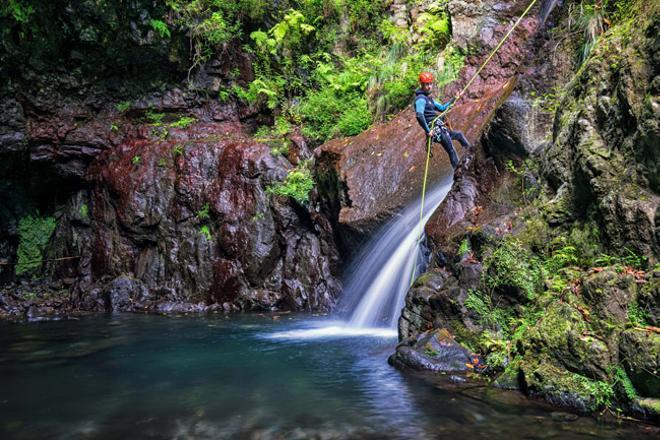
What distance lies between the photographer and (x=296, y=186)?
11.1m

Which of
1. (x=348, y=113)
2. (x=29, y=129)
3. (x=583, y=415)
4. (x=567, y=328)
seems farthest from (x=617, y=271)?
(x=29, y=129)

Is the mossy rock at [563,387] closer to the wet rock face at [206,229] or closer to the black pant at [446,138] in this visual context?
the black pant at [446,138]

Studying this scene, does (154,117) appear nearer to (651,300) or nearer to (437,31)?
(437,31)

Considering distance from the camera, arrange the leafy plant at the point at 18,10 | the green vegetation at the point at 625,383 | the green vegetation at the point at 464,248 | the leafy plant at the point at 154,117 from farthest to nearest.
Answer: the leafy plant at the point at 154,117 → the leafy plant at the point at 18,10 → the green vegetation at the point at 464,248 → the green vegetation at the point at 625,383

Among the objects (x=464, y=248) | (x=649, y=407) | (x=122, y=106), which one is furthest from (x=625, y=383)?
(x=122, y=106)

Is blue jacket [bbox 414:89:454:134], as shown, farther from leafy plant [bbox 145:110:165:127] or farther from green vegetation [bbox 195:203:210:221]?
leafy plant [bbox 145:110:165:127]

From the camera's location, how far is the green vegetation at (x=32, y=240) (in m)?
12.8

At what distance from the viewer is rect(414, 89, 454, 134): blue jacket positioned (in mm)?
7691

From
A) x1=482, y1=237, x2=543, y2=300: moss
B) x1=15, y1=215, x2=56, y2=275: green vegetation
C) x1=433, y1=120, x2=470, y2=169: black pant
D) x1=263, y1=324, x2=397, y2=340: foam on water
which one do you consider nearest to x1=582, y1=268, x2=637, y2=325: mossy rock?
x1=482, y1=237, x2=543, y2=300: moss

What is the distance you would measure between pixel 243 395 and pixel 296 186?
265 inches

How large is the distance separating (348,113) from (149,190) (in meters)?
4.84

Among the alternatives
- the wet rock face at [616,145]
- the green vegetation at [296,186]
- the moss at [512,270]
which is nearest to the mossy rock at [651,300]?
the wet rock face at [616,145]

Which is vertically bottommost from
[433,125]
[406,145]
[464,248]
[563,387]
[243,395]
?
[243,395]

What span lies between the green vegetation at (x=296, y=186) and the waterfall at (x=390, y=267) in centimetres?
230
